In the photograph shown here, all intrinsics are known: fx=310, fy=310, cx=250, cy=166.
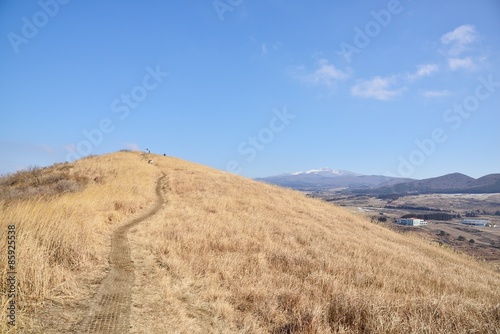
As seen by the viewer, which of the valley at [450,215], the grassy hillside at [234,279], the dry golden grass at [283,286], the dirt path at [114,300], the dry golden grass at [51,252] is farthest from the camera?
the valley at [450,215]

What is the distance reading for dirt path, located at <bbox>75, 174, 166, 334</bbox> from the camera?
5180 millimetres

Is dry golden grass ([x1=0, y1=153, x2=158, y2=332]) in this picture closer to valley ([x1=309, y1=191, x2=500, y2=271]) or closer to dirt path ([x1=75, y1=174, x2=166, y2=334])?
dirt path ([x1=75, y1=174, x2=166, y2=334])

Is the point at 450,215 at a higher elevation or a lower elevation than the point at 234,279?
lower

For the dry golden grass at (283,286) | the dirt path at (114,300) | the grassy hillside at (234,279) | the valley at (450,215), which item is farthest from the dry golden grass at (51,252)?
the valley at (450,215)

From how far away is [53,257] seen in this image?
707 cm

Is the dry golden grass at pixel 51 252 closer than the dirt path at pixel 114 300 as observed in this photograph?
No

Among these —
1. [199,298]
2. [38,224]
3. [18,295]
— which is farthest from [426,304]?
[38,224]

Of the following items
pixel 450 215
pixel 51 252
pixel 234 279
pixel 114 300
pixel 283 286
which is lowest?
pixel 450 215

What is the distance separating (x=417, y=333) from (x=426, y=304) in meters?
1.73

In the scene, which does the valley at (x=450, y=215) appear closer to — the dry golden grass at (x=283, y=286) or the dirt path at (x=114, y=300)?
the dry golden grass at (x=283, y=286)

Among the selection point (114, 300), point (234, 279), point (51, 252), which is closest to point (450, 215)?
point (234, 279)

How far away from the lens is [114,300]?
6.18 m

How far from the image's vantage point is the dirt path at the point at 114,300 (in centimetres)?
518

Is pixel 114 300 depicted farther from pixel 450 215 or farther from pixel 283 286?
pixel 450 215
